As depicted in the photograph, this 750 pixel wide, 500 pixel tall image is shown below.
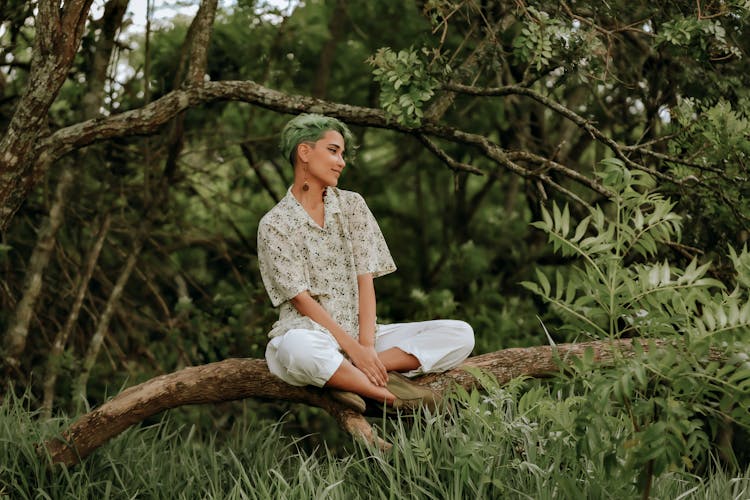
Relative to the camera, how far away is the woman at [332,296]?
383 cm

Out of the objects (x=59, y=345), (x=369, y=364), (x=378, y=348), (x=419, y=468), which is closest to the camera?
(x=419, y=468)

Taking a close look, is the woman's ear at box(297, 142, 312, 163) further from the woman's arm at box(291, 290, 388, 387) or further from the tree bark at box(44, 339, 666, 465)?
the tree bark at box(44, 339, 666, 465)

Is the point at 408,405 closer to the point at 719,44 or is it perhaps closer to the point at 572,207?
the point at 719,44

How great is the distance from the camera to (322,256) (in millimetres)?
4254

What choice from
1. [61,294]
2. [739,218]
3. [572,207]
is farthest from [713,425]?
[61,294]

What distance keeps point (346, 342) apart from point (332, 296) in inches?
12.2

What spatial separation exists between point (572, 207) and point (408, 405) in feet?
9.31

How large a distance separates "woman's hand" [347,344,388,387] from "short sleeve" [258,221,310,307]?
362 mm

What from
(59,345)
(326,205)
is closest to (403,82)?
(326,205)

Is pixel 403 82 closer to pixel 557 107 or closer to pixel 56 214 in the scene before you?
pixel 557 107

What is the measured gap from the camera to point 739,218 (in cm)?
455

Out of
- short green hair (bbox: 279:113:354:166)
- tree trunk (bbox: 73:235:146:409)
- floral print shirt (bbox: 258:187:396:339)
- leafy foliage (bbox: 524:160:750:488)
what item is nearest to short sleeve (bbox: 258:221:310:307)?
floral print shirt (bbox: 258:187:396:339)

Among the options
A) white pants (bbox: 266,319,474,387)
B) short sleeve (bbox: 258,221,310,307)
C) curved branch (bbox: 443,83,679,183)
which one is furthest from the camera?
curved branch (bbox: 443,83,679,183)

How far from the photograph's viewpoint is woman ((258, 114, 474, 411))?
3.83 m
